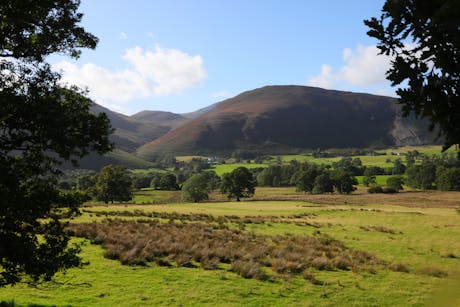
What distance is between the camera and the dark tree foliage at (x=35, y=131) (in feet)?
34.5

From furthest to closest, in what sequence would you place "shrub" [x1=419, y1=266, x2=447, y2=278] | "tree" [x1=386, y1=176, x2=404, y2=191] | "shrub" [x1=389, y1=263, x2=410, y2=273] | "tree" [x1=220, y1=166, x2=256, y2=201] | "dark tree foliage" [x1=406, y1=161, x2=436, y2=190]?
"dark tree foliage" [x1=406, y1=161, x2=436, y2=190] < "tree" [x1=386, y1=176, x2=404, y2=191] < "tree" [x1=220, y1=166, x2=256, y2=201] < "shrub" [x1=389, y1=263, x2=410, y2=273] < "shrub" [x1=419, y1=266, x2=447, y2=278]

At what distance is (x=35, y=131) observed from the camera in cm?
1102

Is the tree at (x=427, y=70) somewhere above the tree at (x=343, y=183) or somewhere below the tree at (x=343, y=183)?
above

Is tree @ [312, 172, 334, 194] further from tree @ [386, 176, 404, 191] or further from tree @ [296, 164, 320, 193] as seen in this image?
tree @ [386, 176, 404, 191]

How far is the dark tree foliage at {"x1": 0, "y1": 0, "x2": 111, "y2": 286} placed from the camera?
414 inches

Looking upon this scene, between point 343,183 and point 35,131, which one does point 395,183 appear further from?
point 35,131

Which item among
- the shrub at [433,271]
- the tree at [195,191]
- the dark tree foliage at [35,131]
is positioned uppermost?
the dark tree foliage at [35,131]

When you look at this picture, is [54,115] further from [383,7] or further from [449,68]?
[449,68]

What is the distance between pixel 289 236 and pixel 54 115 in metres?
26.5

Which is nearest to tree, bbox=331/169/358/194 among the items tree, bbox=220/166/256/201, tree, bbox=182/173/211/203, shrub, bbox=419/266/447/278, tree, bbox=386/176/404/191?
tree, bbox=386/176/404/191

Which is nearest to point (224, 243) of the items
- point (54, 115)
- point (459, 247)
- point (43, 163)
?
point (43, 163)

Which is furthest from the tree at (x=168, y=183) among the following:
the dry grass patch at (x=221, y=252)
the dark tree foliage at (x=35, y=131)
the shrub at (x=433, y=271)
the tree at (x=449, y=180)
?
the dark tree foliage at (x=35, y=131)

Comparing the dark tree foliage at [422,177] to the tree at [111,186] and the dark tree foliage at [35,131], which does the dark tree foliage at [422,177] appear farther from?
the dark tree foliage at [35,131]

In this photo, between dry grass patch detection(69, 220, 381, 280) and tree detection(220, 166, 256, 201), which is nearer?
dry grass patch detection(69, 220, 381, 280)
